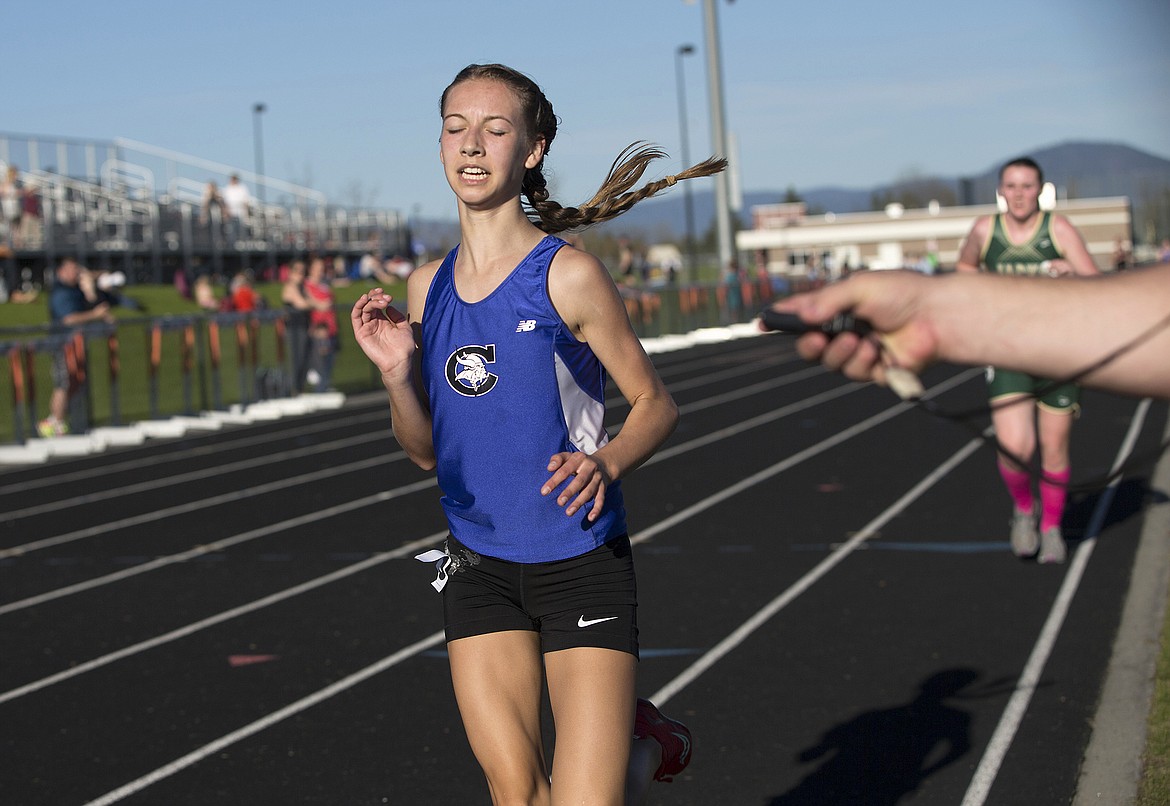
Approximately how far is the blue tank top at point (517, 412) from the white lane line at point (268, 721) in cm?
238

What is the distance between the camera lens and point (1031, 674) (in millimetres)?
6027

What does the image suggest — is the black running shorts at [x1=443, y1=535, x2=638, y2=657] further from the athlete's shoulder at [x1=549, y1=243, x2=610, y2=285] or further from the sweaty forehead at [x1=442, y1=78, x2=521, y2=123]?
the sweaty forehead at [x1=442, y1=78, x2=521, y2=123]

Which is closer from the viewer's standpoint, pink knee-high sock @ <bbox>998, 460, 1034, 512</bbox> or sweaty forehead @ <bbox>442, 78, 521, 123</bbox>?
sweaty forehead @ <bbox>442, 78, 521, 123</bbox>

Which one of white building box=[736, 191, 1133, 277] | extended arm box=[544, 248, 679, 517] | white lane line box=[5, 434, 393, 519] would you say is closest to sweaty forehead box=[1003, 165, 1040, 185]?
extended arm box=[544, 248, 679, 517]

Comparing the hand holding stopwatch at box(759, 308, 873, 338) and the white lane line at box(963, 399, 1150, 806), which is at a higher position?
the hand holding stopwatch at box(759, 308, 873, 338)

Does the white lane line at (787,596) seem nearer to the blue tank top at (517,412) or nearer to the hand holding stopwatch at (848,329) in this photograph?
the blue tank top at (517,412)

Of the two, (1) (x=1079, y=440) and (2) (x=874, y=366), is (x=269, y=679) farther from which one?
(1) (x=1079, y=440)

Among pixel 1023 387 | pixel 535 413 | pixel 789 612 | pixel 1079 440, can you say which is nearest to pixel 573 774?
pixel 535 413

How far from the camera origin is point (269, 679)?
21.0 feet

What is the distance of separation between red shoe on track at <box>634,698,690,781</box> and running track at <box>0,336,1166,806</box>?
1.27 metres

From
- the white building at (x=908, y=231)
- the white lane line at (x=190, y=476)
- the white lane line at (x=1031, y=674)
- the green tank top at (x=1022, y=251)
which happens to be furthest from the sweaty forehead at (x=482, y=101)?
the white building at (x=908, y=231)

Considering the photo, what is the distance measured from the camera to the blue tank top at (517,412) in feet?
11.0

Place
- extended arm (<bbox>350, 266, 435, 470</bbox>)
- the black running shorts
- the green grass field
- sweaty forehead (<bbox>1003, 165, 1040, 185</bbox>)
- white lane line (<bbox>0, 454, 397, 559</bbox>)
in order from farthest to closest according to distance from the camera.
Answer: the green grass field, white lane line (<bbox>0, 454, 397, 559</bbox>), sweaty forehead (<bbox>1003, 165, 1040, 185</bbox>), extended arm (<bbox>350, 266, 435, 470</bbox>), the black running shorts

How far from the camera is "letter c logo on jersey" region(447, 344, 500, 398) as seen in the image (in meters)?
3.36
